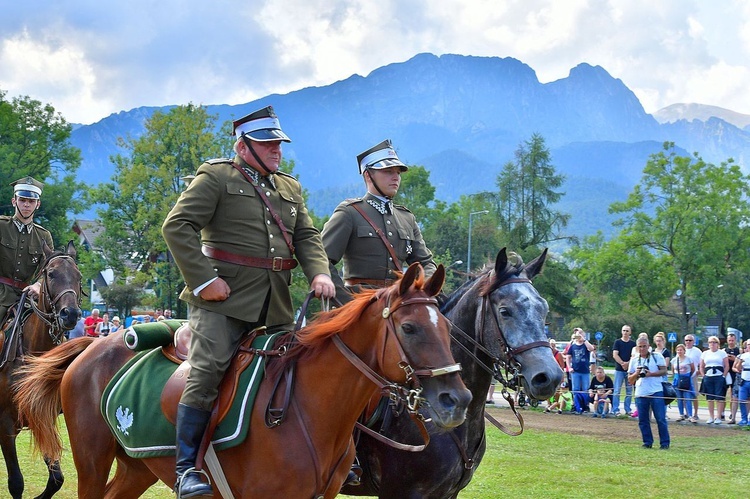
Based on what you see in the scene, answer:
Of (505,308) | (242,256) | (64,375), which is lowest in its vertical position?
(64,375)

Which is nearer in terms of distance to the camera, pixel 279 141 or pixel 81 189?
pixel 279 141

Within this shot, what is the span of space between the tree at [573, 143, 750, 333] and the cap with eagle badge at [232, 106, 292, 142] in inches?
1874

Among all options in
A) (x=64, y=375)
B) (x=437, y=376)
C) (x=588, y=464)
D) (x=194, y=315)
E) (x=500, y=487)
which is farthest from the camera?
(x=588, y=464)

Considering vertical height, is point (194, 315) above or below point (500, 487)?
above

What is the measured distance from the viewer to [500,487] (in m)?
11.5

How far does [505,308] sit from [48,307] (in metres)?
6.19

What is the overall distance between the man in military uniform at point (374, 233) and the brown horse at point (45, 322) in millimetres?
4049

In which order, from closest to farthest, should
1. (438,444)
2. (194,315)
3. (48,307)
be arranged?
(194,315) → (438,444) → (48,307)

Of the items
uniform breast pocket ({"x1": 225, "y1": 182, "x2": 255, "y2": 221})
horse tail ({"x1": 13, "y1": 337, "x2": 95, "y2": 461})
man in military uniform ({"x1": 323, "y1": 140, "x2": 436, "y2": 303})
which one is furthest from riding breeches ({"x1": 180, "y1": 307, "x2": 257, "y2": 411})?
horse tail ({"x1": 13, "y1": 337, "x2": 95, "y2": 461})

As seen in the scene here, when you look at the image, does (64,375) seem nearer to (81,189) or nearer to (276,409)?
(276,409)

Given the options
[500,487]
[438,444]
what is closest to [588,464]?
[500,487]

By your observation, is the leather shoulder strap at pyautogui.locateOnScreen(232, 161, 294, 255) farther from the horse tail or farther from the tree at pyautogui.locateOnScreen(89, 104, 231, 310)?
the tree at pyautogui.locateOnScreen(89, 104, 231, 310)

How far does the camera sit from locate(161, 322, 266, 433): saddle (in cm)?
529

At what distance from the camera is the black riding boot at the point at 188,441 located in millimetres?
5133
